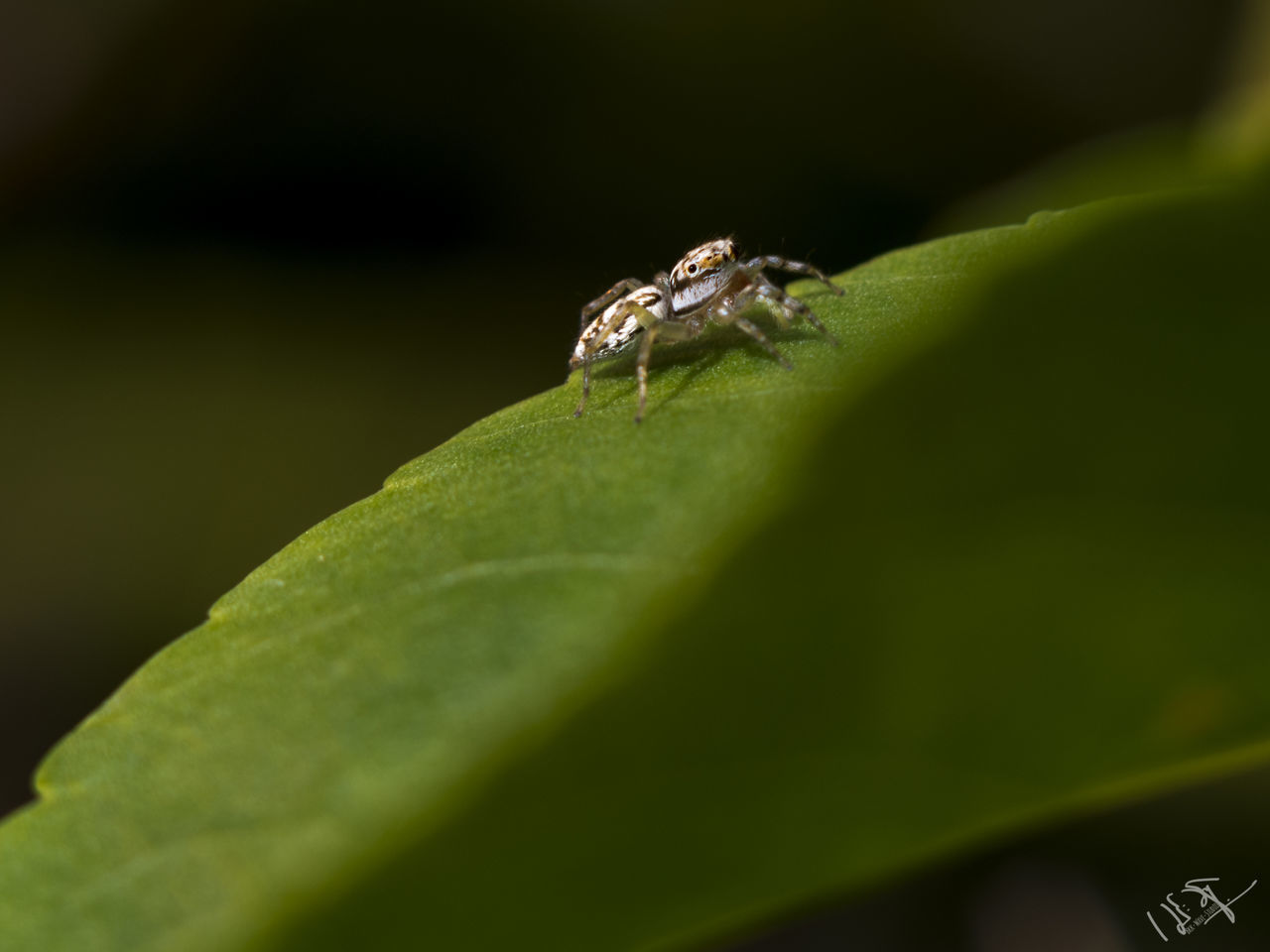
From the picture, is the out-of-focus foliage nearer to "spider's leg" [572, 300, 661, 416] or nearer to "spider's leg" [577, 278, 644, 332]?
"spider's leg" [577, 278, 644, 332]

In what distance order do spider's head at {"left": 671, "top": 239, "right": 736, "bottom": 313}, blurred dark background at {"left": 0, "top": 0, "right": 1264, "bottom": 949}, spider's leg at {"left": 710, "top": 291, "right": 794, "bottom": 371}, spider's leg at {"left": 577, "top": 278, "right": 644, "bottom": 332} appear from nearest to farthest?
spider's leg at {"left": 710, "top": 291, "right": 794, "bottom": 371} → spider's head at {"left": 671, "top": 239, "right": 736, "bottom": 313} → spider's leg at {"left": 577, "top": 278, "right": 644, "bottom": 332} → blurred dark background at {"left": 0, "top": 0, "right": 1264, "bottom": 949}

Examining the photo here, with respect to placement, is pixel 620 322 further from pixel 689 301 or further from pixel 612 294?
pixel 612 294

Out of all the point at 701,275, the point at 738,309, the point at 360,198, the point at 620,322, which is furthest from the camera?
the point at 360,198

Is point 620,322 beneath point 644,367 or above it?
above

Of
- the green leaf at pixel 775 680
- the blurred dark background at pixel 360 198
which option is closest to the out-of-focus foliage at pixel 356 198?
the blurred dark background at pixel 360 198
